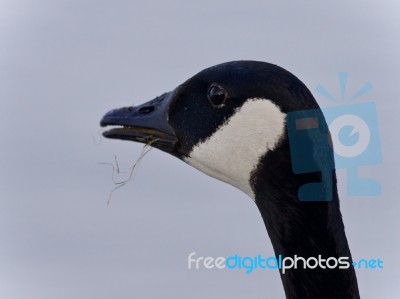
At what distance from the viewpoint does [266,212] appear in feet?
16.6

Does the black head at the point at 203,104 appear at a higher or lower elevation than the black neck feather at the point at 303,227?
higher

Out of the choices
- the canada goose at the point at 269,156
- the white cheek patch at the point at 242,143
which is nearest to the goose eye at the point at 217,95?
the canada goose at the point at 269,156

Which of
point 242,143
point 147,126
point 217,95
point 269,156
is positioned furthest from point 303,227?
point 147,126

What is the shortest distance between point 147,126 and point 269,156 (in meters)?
0.83

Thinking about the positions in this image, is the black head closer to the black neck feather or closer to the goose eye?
the goose eye

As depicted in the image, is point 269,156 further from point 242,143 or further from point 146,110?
point 146,110

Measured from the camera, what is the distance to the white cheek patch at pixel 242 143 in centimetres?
497

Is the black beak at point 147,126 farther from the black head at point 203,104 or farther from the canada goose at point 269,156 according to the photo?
the canada goose at point 269,156

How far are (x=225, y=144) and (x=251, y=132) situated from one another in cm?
20

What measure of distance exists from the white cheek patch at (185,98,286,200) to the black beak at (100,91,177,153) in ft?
0.65

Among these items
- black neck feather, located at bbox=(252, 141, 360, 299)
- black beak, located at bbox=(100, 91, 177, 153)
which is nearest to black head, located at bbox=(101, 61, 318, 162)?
black beak, located at bbox=(100, 91, 177, 153)

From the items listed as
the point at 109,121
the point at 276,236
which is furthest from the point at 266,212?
the point at 109,121

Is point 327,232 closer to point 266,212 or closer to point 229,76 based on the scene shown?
point 266,212

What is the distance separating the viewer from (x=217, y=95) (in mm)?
5234
